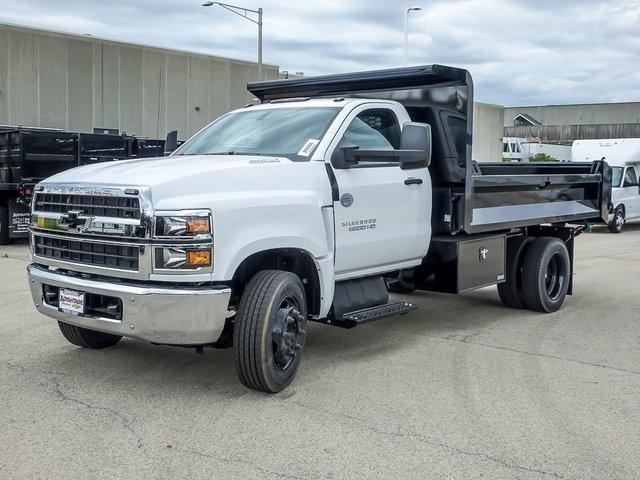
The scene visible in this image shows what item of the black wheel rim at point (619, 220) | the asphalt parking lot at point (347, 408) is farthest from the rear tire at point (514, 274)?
the black wheel rim at point (619, 220)

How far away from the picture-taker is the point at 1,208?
50.6 feet

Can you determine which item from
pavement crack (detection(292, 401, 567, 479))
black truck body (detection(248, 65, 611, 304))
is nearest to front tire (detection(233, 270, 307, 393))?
pavement crack (detection(292, 401, 567, 479))

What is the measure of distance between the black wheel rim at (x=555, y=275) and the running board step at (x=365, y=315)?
3.12m

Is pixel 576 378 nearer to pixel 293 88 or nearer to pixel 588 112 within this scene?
pixel 293 88

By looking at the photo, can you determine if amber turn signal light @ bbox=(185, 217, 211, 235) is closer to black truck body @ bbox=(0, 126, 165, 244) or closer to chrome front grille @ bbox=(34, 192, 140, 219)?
chrome front grille @ bbox=(34, 192, 140, 219)

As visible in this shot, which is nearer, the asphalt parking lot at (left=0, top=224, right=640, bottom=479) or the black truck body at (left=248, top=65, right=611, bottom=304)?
the asphalt parking lot at (left=0, top=224, right=640, bottom=479)

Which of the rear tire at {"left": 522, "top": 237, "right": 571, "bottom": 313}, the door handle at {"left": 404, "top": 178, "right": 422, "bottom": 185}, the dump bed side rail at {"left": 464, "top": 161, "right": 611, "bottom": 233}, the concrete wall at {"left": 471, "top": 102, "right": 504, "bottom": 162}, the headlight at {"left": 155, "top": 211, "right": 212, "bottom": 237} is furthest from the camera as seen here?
the concrete wall at {"left": 471, "top": 102, "right": 504, "bottom": 162}

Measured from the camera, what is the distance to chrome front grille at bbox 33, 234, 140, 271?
16.3ft

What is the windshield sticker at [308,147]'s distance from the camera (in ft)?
19.4

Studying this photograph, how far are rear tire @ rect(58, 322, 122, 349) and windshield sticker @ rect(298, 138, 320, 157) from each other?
7.24 ft

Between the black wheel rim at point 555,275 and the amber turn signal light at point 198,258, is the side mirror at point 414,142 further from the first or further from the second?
the black wheel rim at point 555,275

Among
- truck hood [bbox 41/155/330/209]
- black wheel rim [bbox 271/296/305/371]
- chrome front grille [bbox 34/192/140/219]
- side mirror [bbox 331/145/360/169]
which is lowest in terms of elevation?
black wheel rim [bbox 271/296/305/371]

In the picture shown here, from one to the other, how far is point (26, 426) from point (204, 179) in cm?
191

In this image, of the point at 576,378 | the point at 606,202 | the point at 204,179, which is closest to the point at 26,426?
the point at 204,179
